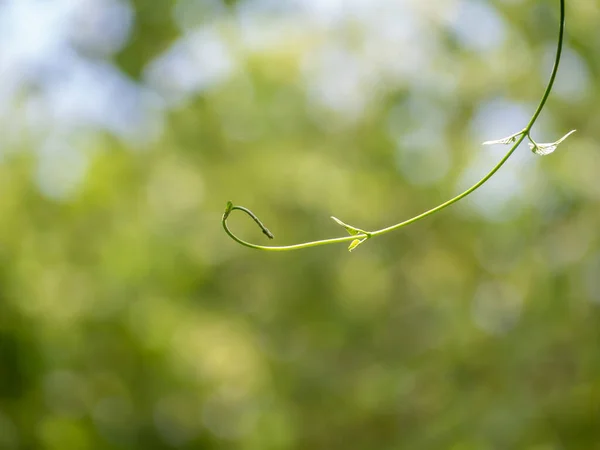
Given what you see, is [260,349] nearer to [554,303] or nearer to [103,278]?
[103,278]

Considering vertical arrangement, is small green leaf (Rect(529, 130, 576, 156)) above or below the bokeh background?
below

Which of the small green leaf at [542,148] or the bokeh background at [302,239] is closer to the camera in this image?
the small green leaf at [542,148]

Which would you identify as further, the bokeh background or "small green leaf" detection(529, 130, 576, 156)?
the bokeh background

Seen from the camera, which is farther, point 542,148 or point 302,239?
point 302,239

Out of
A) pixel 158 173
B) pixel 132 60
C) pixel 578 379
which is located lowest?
pixel 578 379

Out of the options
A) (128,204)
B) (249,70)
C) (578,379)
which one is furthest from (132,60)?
(578,379)

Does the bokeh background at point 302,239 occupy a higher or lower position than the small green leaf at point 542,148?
higher

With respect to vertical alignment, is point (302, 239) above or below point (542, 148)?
above

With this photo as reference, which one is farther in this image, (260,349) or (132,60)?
(132,60)
